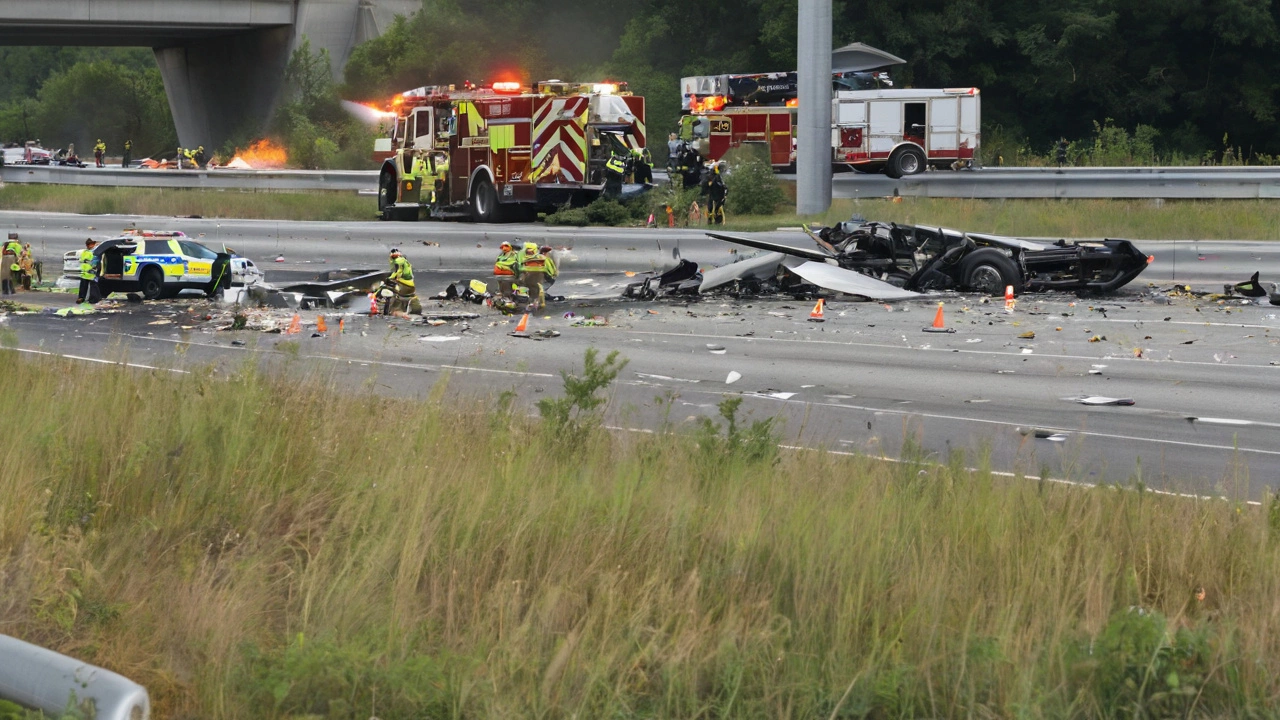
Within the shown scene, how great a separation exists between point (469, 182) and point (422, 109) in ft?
6.46

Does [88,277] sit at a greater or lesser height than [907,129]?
lesser

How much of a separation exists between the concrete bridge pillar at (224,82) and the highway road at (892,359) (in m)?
39.5

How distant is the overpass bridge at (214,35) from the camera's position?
47.7 m

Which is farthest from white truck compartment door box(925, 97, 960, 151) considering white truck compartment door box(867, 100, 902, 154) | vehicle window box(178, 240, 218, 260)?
vehicle window box(178, 240, 218, 260)

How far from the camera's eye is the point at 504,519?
5.52 meters

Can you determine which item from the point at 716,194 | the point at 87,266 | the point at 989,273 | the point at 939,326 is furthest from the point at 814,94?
the point at 87,266

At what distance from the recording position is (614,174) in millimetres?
25938

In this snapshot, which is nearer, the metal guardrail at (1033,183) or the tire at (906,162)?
the metal guardrail at (1033,183)

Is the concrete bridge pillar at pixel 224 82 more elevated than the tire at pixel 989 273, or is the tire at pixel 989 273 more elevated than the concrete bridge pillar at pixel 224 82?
the concrete bridge pillar at pixel 224 82

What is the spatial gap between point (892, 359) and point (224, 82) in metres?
53.3

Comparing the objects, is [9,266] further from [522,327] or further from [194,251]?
[522,327]

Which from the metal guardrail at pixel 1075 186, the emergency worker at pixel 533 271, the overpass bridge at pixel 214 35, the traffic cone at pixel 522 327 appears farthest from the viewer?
the overpass bridge at pixel 214 35

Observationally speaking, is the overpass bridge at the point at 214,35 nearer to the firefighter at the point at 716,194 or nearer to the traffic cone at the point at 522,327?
the firefighter at the point at 716,194

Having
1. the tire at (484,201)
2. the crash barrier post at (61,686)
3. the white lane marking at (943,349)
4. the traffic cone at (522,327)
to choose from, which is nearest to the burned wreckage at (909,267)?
the traffic cone at (522,327)
